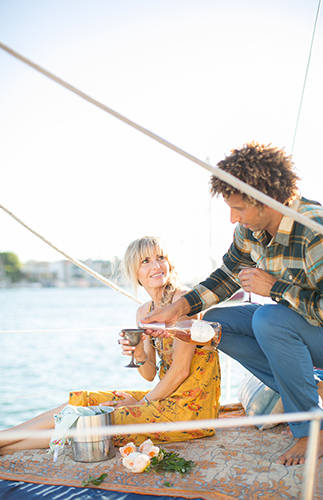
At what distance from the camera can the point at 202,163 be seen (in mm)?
1619

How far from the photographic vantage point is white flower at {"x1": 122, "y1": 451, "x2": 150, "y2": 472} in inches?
76.9

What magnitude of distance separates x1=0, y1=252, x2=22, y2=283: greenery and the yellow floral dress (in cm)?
4992

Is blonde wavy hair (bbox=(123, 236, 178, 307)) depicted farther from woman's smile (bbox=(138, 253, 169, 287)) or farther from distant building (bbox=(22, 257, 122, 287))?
distant building (bbox=(22, 257, 122, 287))

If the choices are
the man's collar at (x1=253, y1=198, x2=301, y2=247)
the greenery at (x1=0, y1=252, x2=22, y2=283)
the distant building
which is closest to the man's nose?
the man's collar at (x1=253, y1=198, x2=301, y2=247)

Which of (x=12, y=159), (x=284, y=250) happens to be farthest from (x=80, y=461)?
(x=12, y=159)

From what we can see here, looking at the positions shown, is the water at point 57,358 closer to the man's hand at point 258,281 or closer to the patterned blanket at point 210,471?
the patterned blanket at point 210,471

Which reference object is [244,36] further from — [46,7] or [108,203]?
[108,203]

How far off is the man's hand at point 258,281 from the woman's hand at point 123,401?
0.92 metres

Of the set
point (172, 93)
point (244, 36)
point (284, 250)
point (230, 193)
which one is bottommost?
point (284, 250)

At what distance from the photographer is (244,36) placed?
7637 millimetres

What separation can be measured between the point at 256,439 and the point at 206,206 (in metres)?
9.52

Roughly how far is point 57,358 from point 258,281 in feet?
55.0

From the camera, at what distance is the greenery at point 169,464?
194cm

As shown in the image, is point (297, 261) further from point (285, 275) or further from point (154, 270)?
point (154, 270)
